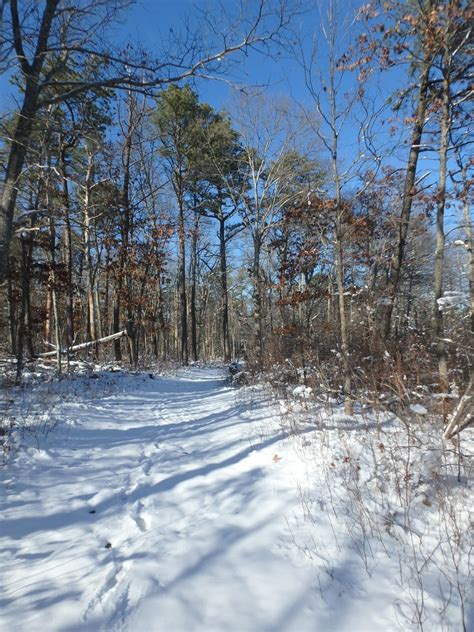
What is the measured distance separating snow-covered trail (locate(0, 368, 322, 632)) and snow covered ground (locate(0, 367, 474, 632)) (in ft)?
0.04

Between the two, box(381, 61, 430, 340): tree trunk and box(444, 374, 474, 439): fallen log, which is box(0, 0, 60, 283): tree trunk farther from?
box(444, 374, 474, 439): fallen log

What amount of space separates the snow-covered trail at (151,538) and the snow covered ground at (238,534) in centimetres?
1

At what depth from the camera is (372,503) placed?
2828 mm

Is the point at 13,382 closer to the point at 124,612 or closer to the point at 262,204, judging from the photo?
the point at 124,612

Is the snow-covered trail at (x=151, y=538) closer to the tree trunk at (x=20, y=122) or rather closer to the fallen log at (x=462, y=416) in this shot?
the fallen log at (x=462, y=416)

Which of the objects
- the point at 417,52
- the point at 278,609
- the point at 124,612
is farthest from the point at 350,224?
the point at 124,612

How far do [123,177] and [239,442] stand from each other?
43.3 ft

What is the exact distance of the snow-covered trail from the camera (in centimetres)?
186

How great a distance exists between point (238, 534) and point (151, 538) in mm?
733

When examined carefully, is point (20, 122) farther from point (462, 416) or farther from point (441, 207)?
point (462, 416)

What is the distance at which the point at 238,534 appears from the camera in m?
2.60

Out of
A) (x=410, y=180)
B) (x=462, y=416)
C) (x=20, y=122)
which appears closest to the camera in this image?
(x=462, y=416)

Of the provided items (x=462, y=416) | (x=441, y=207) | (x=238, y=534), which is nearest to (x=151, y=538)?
(x=238, y=534)

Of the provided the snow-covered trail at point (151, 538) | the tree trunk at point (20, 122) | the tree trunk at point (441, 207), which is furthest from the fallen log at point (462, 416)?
the tree trunk at point (20, 122)
